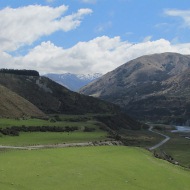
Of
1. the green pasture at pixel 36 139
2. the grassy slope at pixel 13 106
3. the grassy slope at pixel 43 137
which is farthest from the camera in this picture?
the grassy slope at pixel 13 106

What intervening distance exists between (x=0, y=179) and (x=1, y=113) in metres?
111

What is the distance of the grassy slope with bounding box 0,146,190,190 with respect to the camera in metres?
39.8

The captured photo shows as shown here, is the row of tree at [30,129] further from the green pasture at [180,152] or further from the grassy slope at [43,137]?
the green pasture at [180,152]

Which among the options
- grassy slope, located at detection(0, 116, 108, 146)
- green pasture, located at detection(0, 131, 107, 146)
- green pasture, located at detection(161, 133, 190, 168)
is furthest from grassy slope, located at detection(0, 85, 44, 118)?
green pasture, located at detection(161, 133, 190, 168)

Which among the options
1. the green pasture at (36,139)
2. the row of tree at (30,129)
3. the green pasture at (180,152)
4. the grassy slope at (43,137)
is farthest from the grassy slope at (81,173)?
the green pasture at (180,152)

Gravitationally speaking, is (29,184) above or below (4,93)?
below

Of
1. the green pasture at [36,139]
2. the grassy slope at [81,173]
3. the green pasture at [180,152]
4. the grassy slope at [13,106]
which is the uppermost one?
the grassy slope at [13,106]

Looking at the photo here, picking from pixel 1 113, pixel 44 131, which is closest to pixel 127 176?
pixel 44 131

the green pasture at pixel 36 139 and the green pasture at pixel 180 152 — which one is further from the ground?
the green pasture at pixel 36 139

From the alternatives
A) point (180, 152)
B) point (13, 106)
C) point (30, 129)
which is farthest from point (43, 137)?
point (13, 106)

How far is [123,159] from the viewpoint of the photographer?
62.3 meters

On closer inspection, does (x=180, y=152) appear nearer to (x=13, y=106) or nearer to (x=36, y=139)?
(x=36, y=139)

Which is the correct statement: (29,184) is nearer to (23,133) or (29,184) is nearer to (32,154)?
(32,154)

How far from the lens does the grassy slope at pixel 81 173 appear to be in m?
39.8
